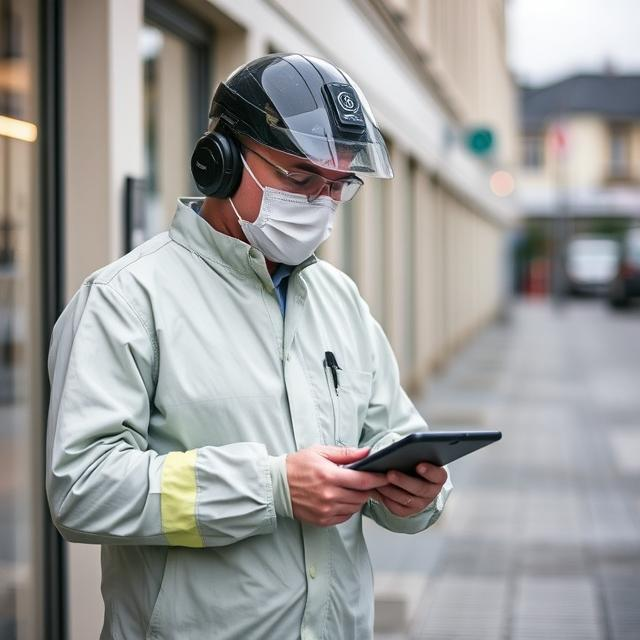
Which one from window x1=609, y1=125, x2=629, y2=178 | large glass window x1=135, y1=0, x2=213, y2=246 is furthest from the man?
window x1=609, y1=125, x2=629, y2=178

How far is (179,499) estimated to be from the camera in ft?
6.52

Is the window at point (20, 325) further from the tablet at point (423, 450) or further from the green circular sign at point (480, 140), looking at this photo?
the green circular sign at point (480, 140)

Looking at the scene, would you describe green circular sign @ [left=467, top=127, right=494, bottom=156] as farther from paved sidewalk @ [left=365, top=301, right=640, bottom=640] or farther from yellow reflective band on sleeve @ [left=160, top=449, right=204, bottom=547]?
yellow reflective band on sleeve @ [left=160, top=449, right=204, bottom=547]

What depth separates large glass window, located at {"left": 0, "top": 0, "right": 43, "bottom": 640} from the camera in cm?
388

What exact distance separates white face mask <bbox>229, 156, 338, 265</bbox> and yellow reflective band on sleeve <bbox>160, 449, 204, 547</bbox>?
1.56 ft

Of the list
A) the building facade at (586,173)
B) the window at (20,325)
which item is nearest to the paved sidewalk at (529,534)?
the window at (20,325)

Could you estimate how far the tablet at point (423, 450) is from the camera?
1.95 meters

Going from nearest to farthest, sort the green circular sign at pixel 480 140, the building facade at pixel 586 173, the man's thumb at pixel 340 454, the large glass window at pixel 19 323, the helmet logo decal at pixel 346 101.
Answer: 1. the man's thumb at pixel 340 454
2. the helmet logo decal at pixel 346 101
3. the large glass window at pixel 19 323
4. the green circular sign at pixel 480 140
5. the building facade at pixel 586 173

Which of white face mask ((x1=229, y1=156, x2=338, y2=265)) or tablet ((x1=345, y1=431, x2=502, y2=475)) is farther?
white face mask ((x1=229, y1=156, x2=338, y2=265))

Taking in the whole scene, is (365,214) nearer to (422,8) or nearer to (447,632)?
(422,8)

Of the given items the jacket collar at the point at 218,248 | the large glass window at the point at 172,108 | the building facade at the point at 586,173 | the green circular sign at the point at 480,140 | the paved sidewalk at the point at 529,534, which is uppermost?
the building facade at the point at 586,173

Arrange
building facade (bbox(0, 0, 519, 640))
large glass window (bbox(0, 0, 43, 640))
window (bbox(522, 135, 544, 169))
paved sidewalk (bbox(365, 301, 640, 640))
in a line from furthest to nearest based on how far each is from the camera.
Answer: window (bbox(522, 135, 544, 169))
paved sidewalk (bbox(365, 301, 640, 640))
building facade (bbox(0, 0, 519, 640))
large glass window (bbox(0, 0, 43, 640))

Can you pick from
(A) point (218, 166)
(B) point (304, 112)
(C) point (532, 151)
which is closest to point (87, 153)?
(A) point (218, 166)

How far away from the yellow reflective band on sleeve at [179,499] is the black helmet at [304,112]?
0.61 m
